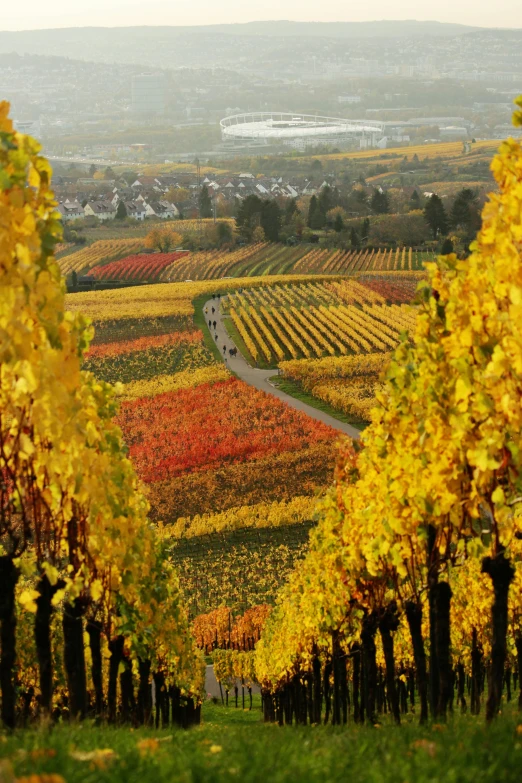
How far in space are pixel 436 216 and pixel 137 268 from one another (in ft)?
119

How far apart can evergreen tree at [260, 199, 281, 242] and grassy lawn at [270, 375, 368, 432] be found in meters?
74.9

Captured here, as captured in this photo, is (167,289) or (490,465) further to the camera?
(167,289)

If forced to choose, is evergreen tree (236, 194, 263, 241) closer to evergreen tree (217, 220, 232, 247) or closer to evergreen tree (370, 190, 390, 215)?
evergreen tree (217, 220, 232, 247)

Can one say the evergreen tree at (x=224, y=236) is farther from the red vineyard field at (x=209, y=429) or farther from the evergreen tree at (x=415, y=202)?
the red vineyard field at (x=209, y=429)

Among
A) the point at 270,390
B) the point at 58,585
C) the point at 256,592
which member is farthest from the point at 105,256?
the point at 58,585

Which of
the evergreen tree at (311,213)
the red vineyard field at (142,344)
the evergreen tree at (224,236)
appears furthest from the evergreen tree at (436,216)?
the red vineyard field at (142,344)

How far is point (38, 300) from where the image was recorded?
9.27 metres

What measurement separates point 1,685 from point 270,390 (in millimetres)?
56410

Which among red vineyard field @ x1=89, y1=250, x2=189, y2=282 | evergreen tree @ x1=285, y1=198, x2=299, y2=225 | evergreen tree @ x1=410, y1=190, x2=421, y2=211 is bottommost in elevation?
red vineyard field @ x1=89, y1=250, x2=189, y2=282

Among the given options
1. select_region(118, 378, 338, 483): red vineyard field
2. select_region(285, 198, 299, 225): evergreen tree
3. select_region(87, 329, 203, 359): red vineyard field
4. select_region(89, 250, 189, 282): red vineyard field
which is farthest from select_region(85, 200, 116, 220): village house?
select_region(118, 378, 338, 483): red vineyard field

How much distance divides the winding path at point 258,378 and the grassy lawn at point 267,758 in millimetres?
45016

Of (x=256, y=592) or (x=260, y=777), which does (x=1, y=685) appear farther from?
(x=256, y=592)

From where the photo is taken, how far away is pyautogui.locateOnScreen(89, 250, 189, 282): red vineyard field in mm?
118875

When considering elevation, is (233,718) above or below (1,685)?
below
